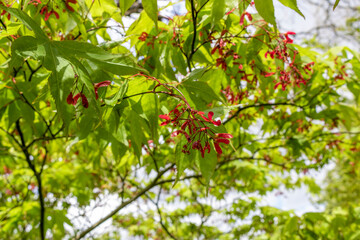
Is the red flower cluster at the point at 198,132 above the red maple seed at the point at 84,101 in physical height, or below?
below

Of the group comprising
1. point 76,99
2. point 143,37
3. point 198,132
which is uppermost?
point 143,37

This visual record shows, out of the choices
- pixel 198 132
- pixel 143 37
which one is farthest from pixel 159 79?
pixel 143 37

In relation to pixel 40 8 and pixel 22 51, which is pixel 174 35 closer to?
pixel 40 8

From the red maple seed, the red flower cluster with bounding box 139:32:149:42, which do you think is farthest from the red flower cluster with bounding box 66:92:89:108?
the red flower cluster with bounding box 139:32:149:42

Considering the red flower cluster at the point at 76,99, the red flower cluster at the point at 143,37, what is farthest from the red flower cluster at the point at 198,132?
the red flower cluster at the point at 143,37

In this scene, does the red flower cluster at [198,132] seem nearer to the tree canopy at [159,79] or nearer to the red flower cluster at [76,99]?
the tree canopy at [159,79]

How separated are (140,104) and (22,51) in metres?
0.35

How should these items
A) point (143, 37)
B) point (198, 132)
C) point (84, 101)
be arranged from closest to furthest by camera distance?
point (84, 101) → point (198, 132) → point (143, 37)

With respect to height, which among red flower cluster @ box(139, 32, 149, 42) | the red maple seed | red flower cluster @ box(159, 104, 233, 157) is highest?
red flower cluster @ box(139, 32, 149, 42)

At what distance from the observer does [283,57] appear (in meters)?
1.19

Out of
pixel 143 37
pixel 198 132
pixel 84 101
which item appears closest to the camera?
pixel 84 101

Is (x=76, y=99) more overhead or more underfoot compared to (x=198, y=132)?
more overhead

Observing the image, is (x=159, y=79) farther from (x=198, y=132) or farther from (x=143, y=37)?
(x=143, y=37)

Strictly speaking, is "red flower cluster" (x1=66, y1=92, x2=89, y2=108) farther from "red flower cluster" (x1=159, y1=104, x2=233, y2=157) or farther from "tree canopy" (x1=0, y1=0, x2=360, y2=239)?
"red flower cluster" (x1=159, y1=104, x2=233, y2=157)
